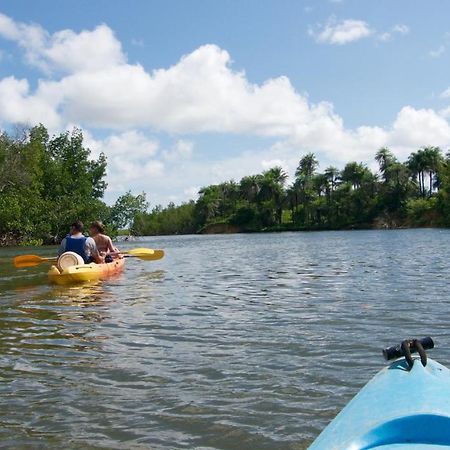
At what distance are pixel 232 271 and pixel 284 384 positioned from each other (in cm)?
1202

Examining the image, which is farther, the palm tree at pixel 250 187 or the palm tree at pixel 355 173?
the palm tree at pixel 250 187

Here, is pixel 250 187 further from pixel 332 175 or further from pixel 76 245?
pixel 76 245

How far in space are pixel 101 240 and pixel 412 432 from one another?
45.0 ft

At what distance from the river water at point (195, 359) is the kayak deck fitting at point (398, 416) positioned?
90 centimetres

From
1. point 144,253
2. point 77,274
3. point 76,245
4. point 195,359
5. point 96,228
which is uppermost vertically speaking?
point 96,228

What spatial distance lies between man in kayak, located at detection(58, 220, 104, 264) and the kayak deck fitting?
10.9 meters

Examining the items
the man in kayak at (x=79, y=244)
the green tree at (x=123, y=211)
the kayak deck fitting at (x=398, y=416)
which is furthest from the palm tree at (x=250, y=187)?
the kayak deck fitting at (x=398, y=416)

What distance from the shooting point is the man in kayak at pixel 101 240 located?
15.0 m

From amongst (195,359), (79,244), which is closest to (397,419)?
(195,359)

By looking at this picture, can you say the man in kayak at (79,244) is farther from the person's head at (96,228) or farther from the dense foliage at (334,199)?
the dense foliage at (334,199)

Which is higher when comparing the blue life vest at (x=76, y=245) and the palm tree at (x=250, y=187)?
the palm tree at (x=250, y=187)

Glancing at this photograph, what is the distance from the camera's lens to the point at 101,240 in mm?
15461

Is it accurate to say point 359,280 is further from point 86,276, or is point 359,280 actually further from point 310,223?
point 310,223

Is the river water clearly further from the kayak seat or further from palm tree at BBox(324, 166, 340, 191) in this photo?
palm tree at BBox(324, 166, 340, 191)
